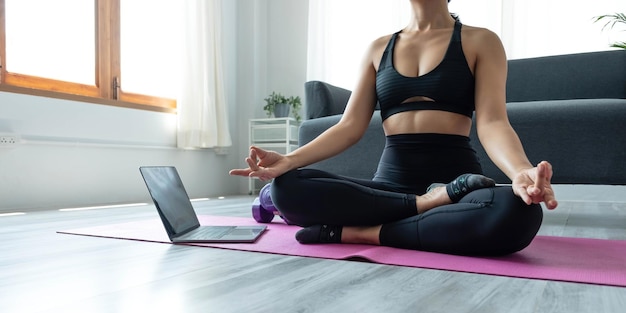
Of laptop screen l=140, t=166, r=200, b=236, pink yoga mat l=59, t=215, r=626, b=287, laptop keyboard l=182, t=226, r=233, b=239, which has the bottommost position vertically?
laptop keyboard l=182, t=226, r=233, b=239

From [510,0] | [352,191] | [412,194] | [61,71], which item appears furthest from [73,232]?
[510,0]

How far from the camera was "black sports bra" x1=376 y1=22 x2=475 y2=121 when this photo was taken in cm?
134

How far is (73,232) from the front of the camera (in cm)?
161

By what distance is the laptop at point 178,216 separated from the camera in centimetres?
135

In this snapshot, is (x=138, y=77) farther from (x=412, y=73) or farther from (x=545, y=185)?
(x=545, y=185)

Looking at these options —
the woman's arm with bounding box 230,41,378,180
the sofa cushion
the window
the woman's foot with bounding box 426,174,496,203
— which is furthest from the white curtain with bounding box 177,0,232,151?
the woman's foot with bounding box 426,174,496,203

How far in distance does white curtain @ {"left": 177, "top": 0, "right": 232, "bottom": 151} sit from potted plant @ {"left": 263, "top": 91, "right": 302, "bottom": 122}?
39 cm

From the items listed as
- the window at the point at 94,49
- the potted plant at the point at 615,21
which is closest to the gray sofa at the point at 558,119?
the potted plant at the point at 615,21

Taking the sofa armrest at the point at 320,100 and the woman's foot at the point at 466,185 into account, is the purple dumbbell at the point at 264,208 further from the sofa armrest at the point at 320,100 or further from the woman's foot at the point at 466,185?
the sofa armrest at the point at 320,100

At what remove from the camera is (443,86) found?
4.39 ft

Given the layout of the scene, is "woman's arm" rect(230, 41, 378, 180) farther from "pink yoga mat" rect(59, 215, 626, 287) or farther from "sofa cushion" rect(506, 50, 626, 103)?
"sofa cushion" rect(506, 50, 626, 103)

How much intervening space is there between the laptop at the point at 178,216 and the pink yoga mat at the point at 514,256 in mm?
45

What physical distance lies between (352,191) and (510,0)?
9.44 ft

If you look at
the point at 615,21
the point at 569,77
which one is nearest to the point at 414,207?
the point at 569,77
